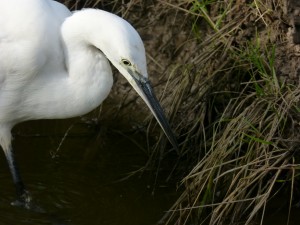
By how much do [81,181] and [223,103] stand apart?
3.16 feet

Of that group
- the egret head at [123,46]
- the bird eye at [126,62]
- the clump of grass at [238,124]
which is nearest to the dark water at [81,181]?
the clump of grass at [238,124]

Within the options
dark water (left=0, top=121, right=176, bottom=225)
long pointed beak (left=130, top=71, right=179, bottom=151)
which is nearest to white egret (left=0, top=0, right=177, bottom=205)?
long pointed beak (left=130, top=71, right=179, bottom=151)

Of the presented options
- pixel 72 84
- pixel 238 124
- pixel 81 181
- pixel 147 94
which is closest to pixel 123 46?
pixel 147 94

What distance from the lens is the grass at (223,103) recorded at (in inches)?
164

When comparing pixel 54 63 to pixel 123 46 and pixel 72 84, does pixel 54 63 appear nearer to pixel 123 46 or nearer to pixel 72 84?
pixel 72 84

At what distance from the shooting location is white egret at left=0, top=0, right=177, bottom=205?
4.11m

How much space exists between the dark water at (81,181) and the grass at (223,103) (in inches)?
7.3

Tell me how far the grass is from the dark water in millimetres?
184

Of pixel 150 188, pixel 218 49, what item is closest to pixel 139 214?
pixel 150 188

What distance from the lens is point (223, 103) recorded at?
15.8 feet

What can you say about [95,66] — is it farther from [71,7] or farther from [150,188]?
[71,7]

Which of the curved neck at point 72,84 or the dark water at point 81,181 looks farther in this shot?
the dark water at point 81,181

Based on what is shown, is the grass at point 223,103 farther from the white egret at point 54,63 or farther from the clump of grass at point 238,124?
the white egret at point 54,63

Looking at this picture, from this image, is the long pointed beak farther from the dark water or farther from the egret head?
the dark water
